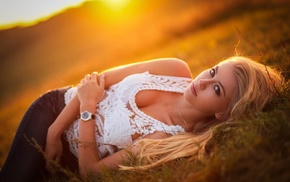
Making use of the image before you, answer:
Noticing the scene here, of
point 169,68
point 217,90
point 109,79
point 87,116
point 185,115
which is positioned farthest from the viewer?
point 109,79

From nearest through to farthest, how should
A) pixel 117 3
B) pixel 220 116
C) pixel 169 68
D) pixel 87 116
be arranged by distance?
pixel 220 116, pixel 87 116, pixel 169 68, pixel 117 3

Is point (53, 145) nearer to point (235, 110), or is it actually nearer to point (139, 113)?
point (139, 113)

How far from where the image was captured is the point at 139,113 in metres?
3.81

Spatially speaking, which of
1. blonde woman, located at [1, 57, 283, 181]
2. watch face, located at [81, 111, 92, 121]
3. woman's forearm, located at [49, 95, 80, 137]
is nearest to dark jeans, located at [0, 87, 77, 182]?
blonde woman, located at [1, 57, 283, 181]

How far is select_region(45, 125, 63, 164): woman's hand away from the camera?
4168mm

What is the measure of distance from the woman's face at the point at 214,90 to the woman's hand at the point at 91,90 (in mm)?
1364

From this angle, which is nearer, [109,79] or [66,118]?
[66,118]

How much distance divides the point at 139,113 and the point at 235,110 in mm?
1243

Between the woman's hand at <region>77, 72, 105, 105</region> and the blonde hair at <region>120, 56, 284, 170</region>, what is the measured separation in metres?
1.11

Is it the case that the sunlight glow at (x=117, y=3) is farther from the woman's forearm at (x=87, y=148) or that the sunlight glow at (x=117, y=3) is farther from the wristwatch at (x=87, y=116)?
the woman's forearm at (x=87, y=148)

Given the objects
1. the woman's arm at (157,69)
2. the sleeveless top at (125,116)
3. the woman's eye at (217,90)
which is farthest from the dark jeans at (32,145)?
the woman's eye at (217,90)

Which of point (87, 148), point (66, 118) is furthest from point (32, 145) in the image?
point (87, 148)

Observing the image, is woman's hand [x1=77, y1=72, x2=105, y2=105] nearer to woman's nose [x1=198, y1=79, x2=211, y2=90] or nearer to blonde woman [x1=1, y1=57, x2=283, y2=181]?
blonde woman [x1=1, y1=57, x2=283, y2=181]

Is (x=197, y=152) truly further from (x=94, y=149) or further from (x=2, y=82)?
(x=2, y=82)
